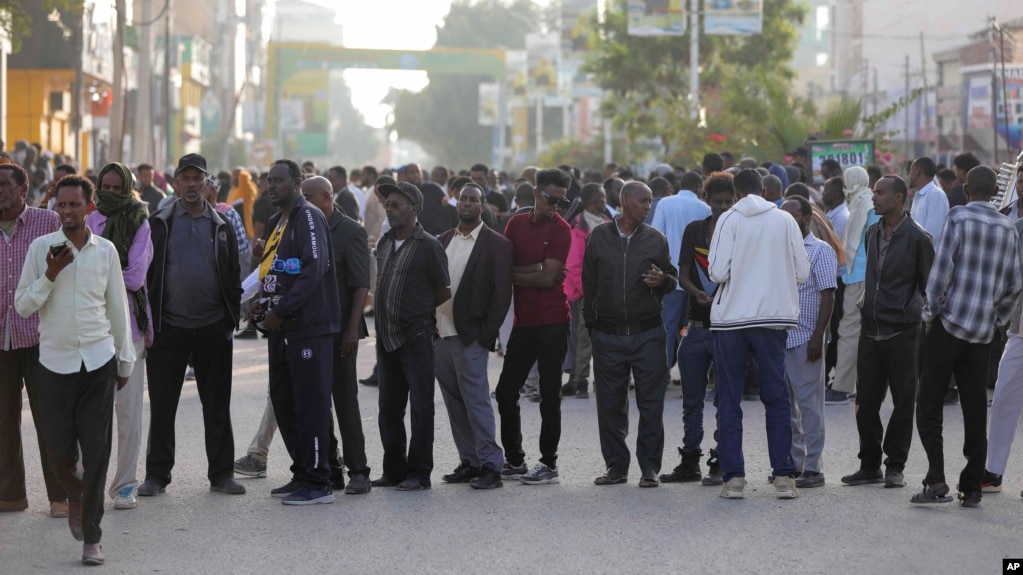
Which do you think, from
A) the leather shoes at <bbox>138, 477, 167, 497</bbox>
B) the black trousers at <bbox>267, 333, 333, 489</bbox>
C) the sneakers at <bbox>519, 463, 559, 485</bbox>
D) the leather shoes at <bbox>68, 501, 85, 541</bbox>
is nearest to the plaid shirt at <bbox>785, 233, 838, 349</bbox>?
the sneakers at <bbox>519, 463, 559, 485</bbox>

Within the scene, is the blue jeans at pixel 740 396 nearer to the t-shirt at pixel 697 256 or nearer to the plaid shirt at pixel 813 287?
the plaid shirt at pixel 813 287

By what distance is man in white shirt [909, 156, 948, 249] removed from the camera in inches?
523

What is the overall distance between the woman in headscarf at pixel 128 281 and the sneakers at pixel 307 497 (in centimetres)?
87

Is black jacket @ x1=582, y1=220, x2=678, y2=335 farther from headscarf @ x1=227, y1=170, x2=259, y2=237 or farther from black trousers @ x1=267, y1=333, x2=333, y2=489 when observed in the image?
headscarf @ x1=227, y1=170, x2=259, y2=237

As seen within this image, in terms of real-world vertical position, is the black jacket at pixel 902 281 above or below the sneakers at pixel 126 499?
above

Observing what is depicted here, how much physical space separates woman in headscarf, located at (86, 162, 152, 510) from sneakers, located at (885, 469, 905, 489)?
4.44 m

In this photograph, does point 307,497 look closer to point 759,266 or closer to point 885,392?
point 759,266

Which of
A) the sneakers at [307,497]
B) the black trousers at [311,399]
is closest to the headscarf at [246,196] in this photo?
the black trousers at [311,399]

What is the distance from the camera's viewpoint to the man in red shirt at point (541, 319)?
9.42 meters

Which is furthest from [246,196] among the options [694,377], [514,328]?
[694,377]

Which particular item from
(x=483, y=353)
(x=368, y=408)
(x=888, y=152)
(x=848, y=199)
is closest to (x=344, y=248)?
(x=483, y=353)

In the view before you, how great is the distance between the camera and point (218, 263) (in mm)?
8914

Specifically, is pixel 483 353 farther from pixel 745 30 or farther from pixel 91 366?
pixel 745 30

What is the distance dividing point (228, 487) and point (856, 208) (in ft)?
20.7
